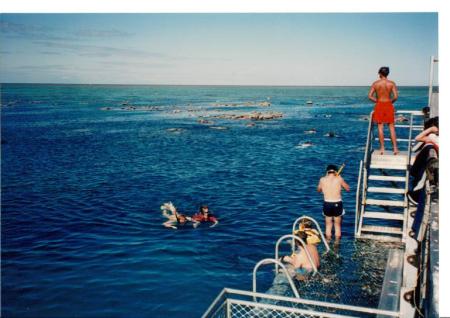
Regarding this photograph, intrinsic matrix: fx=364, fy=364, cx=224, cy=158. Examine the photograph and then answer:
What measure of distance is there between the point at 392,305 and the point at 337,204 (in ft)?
11.6

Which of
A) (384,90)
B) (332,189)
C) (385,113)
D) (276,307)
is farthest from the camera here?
(332,189)

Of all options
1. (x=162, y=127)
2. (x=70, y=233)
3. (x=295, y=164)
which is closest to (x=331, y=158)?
(x=295, y=164)

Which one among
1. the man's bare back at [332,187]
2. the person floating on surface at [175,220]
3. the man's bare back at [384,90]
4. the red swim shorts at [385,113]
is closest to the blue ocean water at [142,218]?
the person floating on surface at [175,220]

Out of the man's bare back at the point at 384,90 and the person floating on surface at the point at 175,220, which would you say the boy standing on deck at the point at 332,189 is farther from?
the person floating on surface at the point at 175,220

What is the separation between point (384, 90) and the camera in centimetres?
888

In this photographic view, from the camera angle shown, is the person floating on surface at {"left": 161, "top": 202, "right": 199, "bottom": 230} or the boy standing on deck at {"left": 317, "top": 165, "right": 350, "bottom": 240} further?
the person floating on surface at {"left": 161, "top": 202, "right": 199, "bottom": 230}

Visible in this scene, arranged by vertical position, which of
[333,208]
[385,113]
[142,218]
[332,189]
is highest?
[385,113]

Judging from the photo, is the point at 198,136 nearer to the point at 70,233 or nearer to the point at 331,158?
the point at 331,158

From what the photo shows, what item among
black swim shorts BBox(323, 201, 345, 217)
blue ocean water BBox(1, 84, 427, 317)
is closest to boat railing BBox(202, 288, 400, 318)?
blue ocean water BBox(1, 84, 427, 317)

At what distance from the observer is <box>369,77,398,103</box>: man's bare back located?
880 centimetres

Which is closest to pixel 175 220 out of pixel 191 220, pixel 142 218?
pixel 191 220

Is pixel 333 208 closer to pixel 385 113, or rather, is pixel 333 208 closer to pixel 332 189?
pixel 332 189

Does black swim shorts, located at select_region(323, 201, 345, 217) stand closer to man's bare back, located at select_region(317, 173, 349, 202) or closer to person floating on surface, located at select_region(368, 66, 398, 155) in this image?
man's bare back, located at select_region(317, 173, 349, 202)

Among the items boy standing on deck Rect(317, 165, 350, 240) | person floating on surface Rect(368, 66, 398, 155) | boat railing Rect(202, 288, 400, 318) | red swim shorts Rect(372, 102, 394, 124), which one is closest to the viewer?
boat railing Rect(202, 288, 400, 318)
